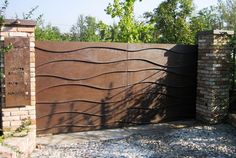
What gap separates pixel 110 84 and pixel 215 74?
7.14ft

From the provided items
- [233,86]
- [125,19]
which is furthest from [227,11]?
[233,86]

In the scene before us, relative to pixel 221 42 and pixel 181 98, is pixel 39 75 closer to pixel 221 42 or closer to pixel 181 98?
pixel 181 98

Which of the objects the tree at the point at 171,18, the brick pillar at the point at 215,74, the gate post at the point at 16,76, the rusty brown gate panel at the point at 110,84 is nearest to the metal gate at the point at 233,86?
the brick pillar at the point at 215,74

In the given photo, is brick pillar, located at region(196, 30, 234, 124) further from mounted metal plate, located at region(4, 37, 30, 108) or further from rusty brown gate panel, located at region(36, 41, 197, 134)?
mounted metal plate, located at region(4, 37, 30, 108)

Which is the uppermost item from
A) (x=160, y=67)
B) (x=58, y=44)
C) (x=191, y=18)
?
(x=191, y=18)

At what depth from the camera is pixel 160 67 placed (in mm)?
→ 7164

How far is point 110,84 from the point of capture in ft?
21.8

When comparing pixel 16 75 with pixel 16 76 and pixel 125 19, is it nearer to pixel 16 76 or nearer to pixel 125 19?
pixel 16 76

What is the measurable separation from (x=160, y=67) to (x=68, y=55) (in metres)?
2.08

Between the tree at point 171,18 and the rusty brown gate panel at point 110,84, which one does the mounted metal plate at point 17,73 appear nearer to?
the rusty brown gate panel at point 110,84

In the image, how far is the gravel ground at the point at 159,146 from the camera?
520cm

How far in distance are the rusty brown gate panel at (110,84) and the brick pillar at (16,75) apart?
0.78 m

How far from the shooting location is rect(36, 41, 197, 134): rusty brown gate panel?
6.08 m

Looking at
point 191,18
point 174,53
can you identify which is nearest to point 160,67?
point 174,53
